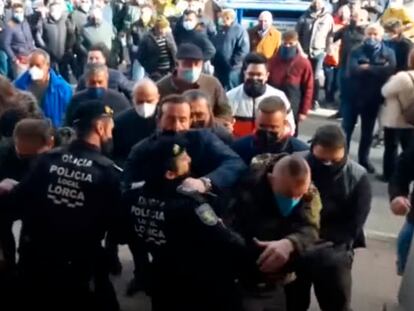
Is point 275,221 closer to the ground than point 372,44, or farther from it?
closer to the ground

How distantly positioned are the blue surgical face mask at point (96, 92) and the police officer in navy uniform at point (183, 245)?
2427 mm

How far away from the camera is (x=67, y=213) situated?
15.3 ft

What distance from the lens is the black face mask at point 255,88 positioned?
7051 mm

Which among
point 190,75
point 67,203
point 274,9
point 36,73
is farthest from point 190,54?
point 274,9

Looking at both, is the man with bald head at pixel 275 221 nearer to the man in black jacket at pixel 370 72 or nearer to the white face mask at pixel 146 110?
the white face mask at pixel 146 110

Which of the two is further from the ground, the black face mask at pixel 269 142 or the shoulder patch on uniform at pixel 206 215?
the black face mask at pixel 269 142

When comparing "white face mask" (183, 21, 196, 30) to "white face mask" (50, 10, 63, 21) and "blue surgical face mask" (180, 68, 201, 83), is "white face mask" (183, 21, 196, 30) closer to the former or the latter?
"white face mask" (50, 10, 63, 21)

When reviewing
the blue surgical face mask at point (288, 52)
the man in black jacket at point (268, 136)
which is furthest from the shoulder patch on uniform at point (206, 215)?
the blue surgical face mask at point (288, 52)

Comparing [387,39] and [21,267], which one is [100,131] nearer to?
[21,267]

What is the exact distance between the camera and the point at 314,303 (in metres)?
6.10

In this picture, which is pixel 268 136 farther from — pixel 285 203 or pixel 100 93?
pixel 100 93

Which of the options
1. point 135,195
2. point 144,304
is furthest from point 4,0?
point 135,195

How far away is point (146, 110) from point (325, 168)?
1.79 meters

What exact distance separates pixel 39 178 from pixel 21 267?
605 millimetres
